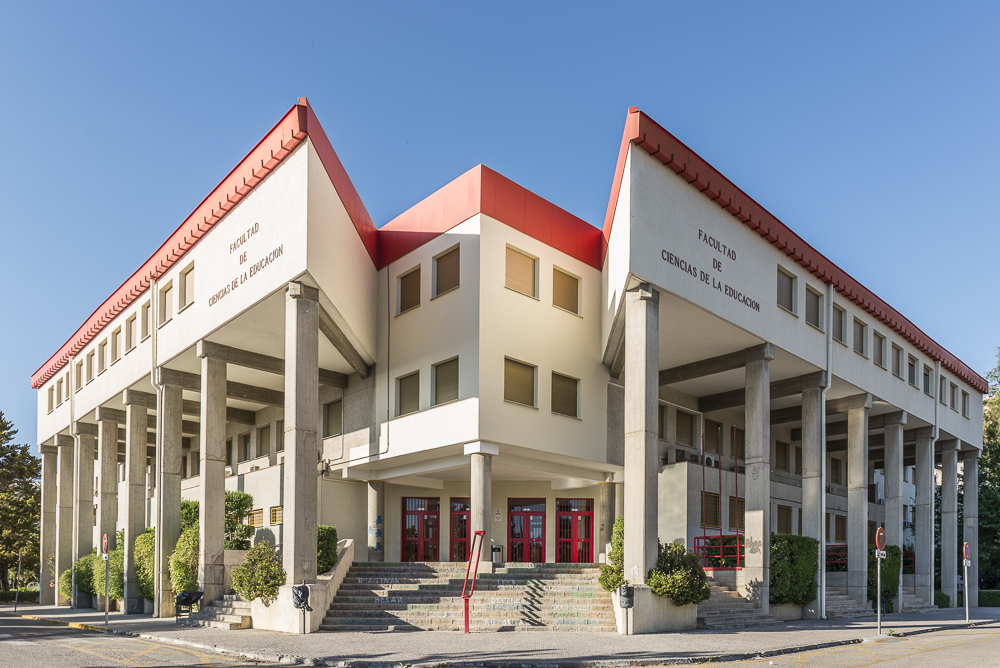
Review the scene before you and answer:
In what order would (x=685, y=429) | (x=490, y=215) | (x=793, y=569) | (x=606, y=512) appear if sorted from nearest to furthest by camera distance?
1. (x=793, y=569)
2. (x=490, y=215)
3. (x=606, y=512)
4. (x=685, y=429)

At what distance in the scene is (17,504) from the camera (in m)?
51.9

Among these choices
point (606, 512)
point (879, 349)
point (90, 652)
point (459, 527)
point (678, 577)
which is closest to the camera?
point (90, 652)

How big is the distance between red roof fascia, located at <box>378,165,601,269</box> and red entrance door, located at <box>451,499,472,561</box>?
9073 mm

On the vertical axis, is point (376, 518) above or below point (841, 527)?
above

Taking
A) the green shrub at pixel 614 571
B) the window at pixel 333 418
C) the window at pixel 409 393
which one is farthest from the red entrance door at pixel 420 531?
the green shrub at pixel 614 571

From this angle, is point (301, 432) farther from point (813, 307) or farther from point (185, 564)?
point (813, 307)

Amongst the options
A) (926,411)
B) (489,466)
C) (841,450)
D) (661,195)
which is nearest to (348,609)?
(489,466)

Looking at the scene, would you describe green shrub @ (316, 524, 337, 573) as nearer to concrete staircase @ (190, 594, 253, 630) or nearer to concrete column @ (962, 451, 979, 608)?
concrete staircase @ (190, 594, 253, 630)

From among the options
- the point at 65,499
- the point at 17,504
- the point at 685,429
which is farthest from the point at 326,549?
the point at 17,504

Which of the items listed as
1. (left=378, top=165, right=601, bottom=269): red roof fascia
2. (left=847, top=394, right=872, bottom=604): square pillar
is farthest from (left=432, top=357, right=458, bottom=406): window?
(left=847, top=394, right=872, bottom=604): square pillar

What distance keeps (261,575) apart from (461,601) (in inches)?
175

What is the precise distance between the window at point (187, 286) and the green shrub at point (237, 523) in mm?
6178

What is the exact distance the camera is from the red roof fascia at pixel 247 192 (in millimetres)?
20766

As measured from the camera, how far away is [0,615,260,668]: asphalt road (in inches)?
510
